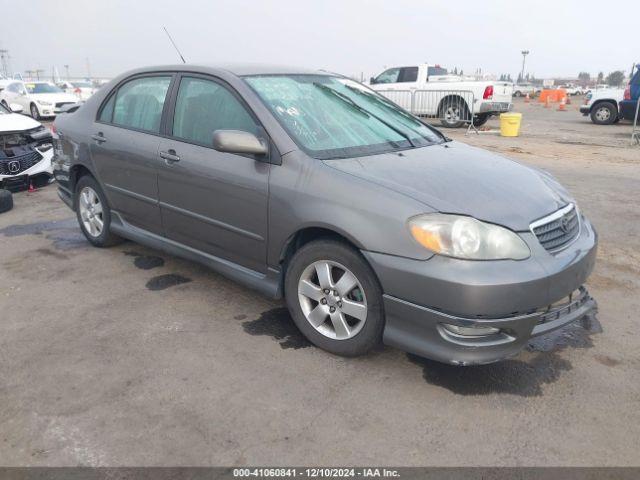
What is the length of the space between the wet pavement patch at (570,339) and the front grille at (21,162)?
6.73 meters

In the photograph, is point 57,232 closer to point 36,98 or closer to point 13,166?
point 13,166

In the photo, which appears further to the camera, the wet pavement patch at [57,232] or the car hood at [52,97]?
the car hood at [52,97]

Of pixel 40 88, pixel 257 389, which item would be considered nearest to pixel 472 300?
pixel 257 389

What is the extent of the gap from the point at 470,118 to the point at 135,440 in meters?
15.0

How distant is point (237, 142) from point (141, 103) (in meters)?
1.59

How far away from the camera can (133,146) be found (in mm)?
4141

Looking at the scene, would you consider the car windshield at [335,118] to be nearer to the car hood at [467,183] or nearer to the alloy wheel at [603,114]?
the car hood at [467,183]

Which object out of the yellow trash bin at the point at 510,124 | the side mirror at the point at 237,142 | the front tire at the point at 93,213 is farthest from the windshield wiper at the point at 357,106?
the yellow trash bin at the point at 510,124

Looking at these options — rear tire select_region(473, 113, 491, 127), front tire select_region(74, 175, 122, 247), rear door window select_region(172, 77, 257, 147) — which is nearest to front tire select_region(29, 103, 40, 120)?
rear tire select_region(473, 113, 491, 127)

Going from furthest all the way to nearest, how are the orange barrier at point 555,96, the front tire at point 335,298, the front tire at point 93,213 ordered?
the orange barrier at point 555,96 < the front tire at point 93,213 < the front tire at point 335,298

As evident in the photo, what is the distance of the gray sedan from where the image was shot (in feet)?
8.55

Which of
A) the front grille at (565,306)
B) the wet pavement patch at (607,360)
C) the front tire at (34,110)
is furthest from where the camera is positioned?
the front tire at (34,110)

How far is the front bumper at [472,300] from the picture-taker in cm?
252

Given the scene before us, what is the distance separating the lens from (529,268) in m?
2.58
